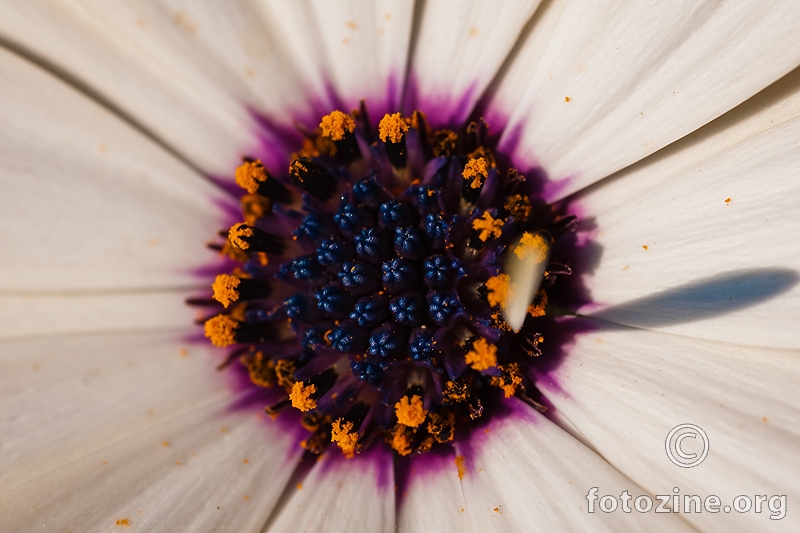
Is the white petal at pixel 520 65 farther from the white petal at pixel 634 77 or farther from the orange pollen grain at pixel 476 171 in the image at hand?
the orange pollen grain at pixel 476 171

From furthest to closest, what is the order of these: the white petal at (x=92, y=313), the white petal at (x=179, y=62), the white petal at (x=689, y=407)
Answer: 1. the white petal at (x=92, y=313)
2. the white petal at (x=179, y=62)
3. the white petal at (x=689, y=407)

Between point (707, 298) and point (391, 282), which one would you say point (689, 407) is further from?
point (391, 282)

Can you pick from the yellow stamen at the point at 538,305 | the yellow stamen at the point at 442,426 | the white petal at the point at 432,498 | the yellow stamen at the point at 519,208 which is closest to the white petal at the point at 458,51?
the yellow stamen at the point at 519,208

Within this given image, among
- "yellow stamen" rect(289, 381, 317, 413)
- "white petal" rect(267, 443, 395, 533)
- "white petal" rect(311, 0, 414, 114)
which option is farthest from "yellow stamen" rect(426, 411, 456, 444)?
"white petal" rect(311, 0, 414, 114)

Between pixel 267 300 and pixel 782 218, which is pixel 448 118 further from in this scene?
pixel 782 218

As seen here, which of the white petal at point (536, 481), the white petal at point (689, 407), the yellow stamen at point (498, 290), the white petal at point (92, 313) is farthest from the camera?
the white petal at point (92, 313)

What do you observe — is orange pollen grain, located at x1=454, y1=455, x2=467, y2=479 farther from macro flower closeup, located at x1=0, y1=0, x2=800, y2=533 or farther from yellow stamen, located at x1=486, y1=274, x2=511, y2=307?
yellow stamen, located at x1=486, y1=274, x2=511, y2=307
